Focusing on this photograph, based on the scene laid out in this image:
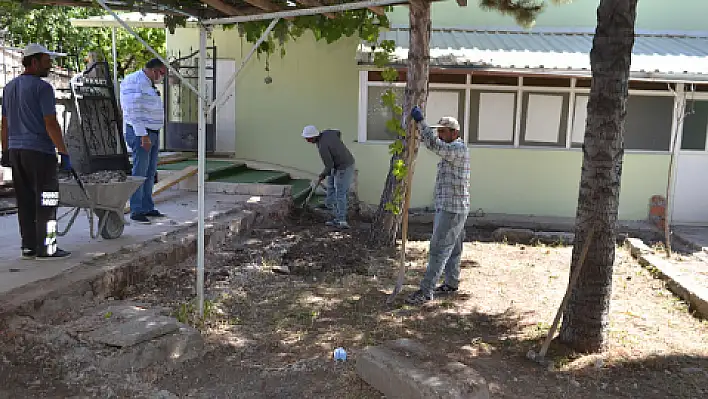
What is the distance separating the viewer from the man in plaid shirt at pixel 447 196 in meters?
5.41

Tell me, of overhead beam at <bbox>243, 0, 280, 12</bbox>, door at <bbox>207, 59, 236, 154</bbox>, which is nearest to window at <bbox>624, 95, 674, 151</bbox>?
door at <bbox>207, 59, 236, 154</bbox>

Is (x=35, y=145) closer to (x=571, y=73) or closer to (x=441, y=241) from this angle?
(x=441, y=241)

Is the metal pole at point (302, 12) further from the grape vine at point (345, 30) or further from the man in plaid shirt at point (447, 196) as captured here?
the grape vine at point (345, 30)

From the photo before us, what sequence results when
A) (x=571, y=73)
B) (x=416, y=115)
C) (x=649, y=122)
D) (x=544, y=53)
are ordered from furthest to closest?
(x=649, y=122), (x=544, y=53), (x=571, y=73), (x=416, y=115)

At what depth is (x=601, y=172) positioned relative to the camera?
14.6 feet

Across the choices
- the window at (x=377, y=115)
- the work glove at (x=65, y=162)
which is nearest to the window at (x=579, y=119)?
the window at (x=377, y=115)

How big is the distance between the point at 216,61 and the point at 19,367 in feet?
29.2

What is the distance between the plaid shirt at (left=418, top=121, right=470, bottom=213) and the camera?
17.7 feet

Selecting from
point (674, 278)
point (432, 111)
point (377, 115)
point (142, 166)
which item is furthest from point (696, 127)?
point (142, 166)

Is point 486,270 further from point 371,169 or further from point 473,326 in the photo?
point 371,169

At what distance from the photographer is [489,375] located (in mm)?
4098

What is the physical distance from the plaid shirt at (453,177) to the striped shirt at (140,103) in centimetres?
332

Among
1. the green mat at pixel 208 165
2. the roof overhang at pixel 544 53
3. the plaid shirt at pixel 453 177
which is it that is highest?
the roof overhang at pixel 544 53

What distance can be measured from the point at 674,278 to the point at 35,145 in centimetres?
664
